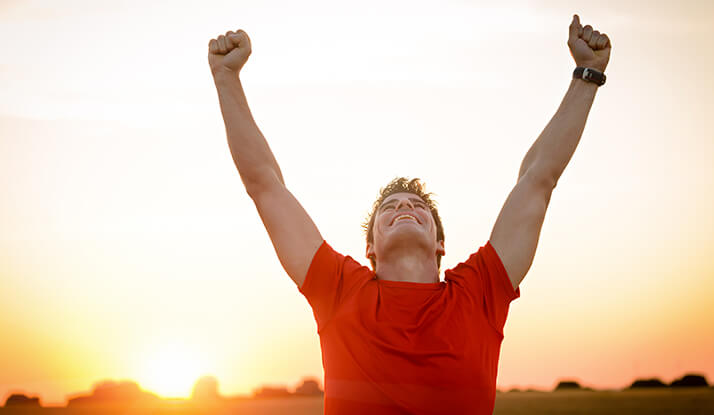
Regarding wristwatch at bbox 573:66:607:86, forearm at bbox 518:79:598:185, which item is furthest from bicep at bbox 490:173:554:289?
wristwatch at bbox 573:66:607:86

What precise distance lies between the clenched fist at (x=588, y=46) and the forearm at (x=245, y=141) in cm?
216

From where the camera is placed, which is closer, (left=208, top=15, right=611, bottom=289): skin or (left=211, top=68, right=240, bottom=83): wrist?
(left=208, top=15, right=611, bottom=289): skin

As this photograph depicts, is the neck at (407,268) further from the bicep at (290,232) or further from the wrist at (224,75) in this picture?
the wrist at (224,75)

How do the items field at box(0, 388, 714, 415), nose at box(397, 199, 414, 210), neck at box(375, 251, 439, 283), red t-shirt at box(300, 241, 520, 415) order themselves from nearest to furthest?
1. red t-shirt at box(300, 241, 520, 415)
2. neck at box(375, 251, 439, 283)
3. nose at box(397, 199, 414, 210)
4. field at box(0, 388, 714, 415)

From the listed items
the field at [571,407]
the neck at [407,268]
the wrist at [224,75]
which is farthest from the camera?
the field at [571,407]

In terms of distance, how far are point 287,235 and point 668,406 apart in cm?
2401

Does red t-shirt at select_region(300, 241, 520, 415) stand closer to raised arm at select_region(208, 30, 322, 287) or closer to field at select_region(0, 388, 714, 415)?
raised arm at select_region(208, 30, 322, 287)

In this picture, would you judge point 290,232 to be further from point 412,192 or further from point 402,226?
point 412,192

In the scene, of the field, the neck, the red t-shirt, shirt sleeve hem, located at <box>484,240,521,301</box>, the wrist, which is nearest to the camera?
the red t-shirt

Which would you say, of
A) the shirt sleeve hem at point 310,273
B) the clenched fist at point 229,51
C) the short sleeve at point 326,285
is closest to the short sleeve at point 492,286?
the short sleeve at point 326,285

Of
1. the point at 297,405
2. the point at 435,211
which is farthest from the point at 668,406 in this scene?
the point at 435,211

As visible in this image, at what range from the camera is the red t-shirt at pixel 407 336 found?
11.1ft

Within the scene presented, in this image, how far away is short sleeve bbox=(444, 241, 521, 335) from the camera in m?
3.73

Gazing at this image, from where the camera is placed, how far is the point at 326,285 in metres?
3.65
